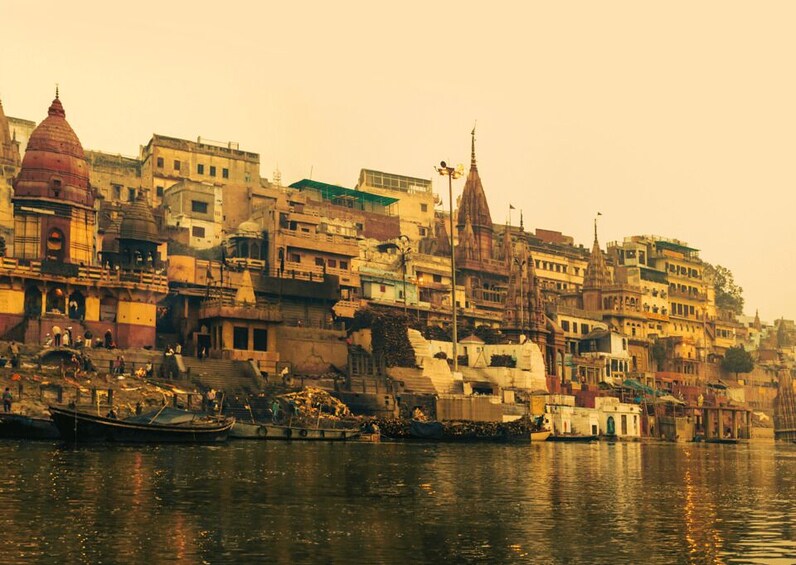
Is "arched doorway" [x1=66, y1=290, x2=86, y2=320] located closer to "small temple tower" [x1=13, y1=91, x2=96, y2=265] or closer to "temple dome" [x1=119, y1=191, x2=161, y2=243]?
"small temple tower" [x1=13, y1=91, x2=96, y2=265]

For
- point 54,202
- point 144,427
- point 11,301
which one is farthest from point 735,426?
point 144,427

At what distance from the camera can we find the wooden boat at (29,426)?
49.8m

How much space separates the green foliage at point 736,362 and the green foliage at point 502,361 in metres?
51.1

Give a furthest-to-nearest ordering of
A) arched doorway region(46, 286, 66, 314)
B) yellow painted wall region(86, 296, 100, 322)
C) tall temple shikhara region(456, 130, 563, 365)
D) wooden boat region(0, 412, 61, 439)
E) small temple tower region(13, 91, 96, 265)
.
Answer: tall temple shikhara region(456, 130, 563, 365)
small temple tower region(13, 91, 96, 265)
yellow painted wall region(86, 296, 100, 322)
arched doorway region(46, 286, 66, 314)
wooden boat region(0, 412, 61, 439)

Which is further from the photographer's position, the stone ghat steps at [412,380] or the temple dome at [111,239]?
the stone ghat steps at [412,380]

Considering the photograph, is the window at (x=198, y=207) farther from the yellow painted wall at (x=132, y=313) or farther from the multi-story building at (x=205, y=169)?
the yellow painted wall at (x=132, y=313)

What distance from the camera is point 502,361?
91.2 metres

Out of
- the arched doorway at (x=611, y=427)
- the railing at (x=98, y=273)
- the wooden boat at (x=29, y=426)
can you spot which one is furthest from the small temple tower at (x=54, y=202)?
the arched doorway at (x=611, y=427)

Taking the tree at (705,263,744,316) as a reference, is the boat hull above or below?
below

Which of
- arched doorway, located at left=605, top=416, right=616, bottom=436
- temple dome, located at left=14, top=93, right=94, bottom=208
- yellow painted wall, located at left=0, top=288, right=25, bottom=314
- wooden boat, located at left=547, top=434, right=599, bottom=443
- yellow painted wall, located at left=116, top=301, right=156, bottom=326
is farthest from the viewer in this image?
arched doorway, located at left=605, top=416, right=616, bottom=436

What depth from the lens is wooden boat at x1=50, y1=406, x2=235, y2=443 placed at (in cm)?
4794

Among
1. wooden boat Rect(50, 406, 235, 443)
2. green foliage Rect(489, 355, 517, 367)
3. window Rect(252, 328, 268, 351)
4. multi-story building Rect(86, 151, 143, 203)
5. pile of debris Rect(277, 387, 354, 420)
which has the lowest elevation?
wooden boat Rect(50, 406, 235, 443)

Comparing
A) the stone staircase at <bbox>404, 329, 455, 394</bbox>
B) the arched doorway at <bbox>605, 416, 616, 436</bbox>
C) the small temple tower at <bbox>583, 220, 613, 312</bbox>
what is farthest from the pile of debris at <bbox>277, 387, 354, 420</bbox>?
the small temple tower at <bbox>583, 220, 613, 312</bbox>

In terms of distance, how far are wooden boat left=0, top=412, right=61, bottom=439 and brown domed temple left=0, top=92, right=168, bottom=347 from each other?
17168 mm
